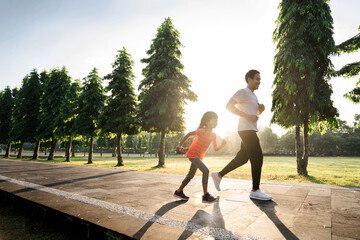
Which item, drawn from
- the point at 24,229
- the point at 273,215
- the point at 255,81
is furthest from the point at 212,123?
the point at 24,229

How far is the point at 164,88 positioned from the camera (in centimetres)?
1677

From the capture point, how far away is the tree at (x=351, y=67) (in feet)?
31.4

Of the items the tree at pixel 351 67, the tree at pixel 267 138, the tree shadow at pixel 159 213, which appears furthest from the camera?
the tree at pixel 267 138

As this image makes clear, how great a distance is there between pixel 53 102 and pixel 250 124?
29.0 m

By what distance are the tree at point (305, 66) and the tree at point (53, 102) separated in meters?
24.7

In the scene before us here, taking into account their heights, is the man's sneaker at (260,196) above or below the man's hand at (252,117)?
below

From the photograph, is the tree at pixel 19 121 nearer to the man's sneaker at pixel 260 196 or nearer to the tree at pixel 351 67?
the man's sneaker at pixel 260 196

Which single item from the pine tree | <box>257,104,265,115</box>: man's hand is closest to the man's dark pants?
<box>257,104,265,115</box>: man's hand

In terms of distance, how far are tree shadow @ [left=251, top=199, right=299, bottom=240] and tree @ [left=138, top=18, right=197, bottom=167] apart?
12.8 m

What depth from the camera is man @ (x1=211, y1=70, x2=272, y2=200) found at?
3.58m

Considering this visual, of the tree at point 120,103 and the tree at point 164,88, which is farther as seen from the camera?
the tree at point 120,103

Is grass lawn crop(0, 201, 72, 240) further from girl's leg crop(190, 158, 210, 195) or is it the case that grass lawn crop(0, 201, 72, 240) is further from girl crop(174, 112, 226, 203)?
girl's leg crop(190, 158, 210, 195)

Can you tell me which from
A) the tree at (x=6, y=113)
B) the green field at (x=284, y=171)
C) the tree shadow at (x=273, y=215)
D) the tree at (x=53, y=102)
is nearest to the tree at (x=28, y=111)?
the tree at (x=53, y=102)

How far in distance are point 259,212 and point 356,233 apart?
108cm
